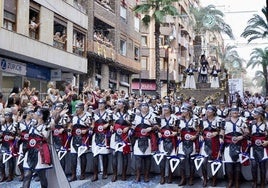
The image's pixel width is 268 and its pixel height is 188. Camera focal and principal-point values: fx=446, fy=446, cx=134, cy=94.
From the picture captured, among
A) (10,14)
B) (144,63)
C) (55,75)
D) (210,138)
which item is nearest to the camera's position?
(210,138)

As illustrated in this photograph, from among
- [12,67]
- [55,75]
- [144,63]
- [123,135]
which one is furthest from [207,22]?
[123,135]

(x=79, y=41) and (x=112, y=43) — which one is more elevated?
(x=112, y=43)

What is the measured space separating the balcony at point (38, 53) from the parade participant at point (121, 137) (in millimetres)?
10755

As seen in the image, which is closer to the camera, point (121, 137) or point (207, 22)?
point (121, 137)

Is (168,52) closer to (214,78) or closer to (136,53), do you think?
(136,53)

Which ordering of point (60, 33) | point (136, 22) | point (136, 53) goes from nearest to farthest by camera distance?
point (60, 33) → point (136, 53) → point (136, 22)

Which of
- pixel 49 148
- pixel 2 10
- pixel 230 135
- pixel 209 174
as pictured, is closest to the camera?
pixel 49 148

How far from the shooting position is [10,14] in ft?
72.8

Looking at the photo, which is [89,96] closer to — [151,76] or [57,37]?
[57,37]

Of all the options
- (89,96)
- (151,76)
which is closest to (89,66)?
(89,96)

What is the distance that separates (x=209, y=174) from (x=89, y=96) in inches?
258

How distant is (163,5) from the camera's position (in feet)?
115

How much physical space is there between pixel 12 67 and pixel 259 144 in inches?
612

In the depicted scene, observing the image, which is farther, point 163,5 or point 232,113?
point 163,5
